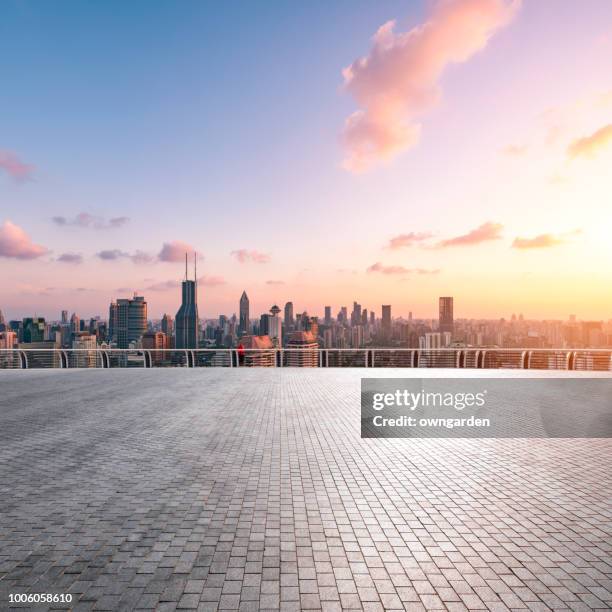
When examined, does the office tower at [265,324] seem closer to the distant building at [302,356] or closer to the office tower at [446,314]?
the office tower at [446,314]

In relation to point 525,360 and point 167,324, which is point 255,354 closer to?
point 525,360

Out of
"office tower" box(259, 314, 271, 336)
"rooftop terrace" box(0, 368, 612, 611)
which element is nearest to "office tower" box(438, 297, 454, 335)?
"office tower" box(259, 314, 271, 336)

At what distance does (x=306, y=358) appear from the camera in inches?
951

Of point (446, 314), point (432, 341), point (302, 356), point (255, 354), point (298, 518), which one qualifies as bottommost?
point (298, 518)

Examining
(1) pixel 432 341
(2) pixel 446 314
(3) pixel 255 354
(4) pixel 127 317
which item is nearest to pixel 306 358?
(3) pixel 255 354

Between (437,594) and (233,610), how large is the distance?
1.70m

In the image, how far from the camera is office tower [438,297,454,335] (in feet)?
190

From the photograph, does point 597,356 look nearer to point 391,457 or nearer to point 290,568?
point 391,457

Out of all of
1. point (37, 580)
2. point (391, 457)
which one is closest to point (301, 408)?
point (391, 457)

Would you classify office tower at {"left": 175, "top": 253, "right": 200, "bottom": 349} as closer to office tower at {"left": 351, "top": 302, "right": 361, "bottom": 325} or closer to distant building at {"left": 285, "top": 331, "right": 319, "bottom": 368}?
office tower at {"left": 351, "top": 302, "right": 361, "bottom": 325}

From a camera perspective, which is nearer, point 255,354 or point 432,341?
point 255,354

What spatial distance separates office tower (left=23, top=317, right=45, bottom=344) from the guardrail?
72.8 m

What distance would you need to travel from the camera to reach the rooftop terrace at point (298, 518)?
3760 millimetres

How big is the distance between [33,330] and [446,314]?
82.9m
